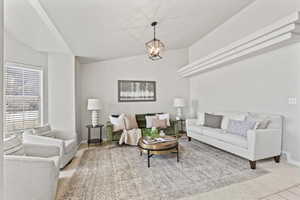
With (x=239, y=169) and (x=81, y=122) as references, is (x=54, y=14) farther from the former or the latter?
(x=239, y=169)

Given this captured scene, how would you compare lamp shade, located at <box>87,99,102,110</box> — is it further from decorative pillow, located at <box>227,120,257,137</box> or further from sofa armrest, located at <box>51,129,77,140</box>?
decorative pillow, located at <box>227,120,257,137</box>

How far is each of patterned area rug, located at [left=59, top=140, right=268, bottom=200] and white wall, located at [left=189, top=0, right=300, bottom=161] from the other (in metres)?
1.30

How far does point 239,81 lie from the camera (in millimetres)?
4004

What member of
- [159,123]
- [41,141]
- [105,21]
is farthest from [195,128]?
[41,141]

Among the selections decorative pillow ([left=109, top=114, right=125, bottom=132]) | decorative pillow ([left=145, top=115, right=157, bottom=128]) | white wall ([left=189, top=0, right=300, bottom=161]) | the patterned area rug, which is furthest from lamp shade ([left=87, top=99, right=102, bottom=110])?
white wall ([left=189, top=0, right=300, bottom=161])

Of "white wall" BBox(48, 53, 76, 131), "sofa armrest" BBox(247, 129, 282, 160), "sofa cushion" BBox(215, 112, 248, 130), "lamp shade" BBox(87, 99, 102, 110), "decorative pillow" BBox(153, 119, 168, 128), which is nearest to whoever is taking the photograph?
"sofa armrest" BBox(247, 129, 282, 160)

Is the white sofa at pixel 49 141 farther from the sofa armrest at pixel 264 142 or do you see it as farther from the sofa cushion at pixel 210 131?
the sofa armrest at pixel 264 142

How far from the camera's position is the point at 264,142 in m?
2.76

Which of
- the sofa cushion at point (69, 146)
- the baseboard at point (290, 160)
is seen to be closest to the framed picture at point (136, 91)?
the sofa cushion at point (69, 146)

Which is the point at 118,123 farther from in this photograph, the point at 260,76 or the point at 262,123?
the point at 260,76

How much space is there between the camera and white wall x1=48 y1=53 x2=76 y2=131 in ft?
12.9

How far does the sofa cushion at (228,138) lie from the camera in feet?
9.44

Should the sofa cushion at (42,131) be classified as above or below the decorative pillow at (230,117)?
below

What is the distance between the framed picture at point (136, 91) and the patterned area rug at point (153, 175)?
2097 mm
